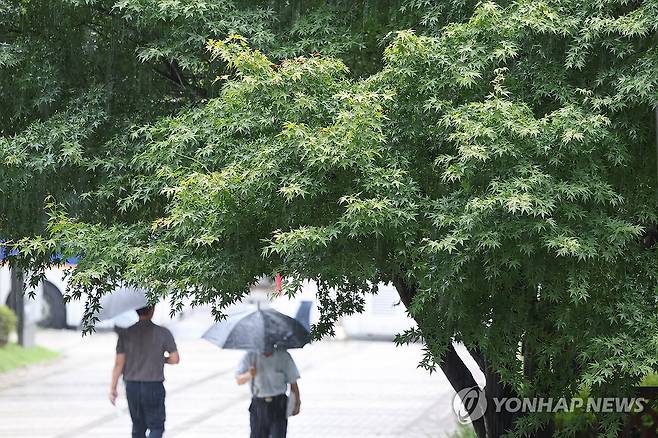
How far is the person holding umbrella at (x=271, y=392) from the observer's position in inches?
407

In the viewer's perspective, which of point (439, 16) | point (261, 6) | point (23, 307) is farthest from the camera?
point (23, 307)

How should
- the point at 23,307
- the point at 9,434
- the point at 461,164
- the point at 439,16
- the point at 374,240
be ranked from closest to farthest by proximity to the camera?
the point at 461,164, the point at 374,240, the point at 439,16, the point at 9,434, the point at 23,307

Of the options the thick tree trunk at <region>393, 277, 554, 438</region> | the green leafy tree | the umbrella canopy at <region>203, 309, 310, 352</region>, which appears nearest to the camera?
the green leafy tree

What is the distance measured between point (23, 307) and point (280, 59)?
A: 50.5 feet

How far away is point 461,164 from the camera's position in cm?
599

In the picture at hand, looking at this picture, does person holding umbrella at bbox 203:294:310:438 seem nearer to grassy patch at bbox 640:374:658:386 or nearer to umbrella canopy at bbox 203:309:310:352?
umbrella canopy at bbox 203:309:310:352

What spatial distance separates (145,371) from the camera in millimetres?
→ 10344

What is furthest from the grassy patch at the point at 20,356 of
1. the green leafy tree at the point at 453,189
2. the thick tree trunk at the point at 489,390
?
the green leafy tree at the point at 453,189

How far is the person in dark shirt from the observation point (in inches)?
408

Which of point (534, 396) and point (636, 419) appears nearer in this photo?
point (534, 396)

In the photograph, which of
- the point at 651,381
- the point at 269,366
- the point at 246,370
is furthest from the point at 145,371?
the point at 651,381

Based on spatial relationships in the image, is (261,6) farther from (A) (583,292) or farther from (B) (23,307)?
(B) (23,307)

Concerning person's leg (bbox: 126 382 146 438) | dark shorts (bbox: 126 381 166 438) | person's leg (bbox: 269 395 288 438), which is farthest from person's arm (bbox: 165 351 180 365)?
person's leg (bbox: 269 395 288 438)

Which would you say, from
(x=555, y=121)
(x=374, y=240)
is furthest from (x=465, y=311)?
(x=555, y=121)
